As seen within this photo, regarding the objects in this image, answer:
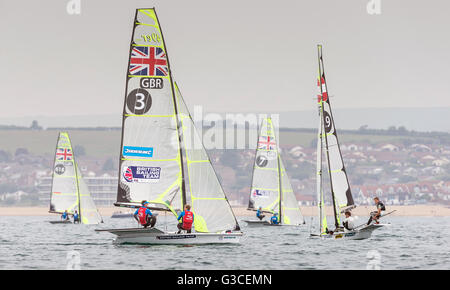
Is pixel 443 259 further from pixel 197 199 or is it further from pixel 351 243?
pixel 197 199

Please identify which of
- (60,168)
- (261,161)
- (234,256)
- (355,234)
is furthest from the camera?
(60,168)

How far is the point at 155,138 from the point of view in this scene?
37156mm

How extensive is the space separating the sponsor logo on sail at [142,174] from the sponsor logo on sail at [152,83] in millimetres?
3829

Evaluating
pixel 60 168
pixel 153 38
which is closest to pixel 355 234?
pixel 153 38

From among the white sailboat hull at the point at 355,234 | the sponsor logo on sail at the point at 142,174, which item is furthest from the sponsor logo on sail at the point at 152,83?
the white sailboat hull at the point at 355,234

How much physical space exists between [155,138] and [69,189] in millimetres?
41868

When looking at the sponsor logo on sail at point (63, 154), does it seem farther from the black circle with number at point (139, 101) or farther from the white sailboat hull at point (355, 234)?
the white sailboat hull at point (355, 234)

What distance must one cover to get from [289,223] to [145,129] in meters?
32.8

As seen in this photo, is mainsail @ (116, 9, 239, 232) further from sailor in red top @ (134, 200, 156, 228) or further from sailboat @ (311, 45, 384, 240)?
sailboat @ (311, 45, 384, 240)

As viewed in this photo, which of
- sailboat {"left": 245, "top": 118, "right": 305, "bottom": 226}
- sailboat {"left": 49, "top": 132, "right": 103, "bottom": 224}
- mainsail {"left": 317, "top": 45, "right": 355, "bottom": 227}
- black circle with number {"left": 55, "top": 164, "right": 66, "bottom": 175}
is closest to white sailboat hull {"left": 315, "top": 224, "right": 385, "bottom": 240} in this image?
mainsail {"left": 317, "top": 45, "right": 355, "bottom": 227}

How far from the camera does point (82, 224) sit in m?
81.0

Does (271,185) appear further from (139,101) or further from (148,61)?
(148,61)

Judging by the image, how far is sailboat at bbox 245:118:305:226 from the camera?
223 feet
